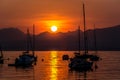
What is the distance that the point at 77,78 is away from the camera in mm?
89688

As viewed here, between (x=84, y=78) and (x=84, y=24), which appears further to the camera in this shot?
(x=84, y=24)

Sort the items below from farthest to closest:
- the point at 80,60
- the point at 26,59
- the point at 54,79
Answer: the point at 26,59
the point at 80,60
the point at 54,79

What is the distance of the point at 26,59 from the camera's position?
13412 centimetres

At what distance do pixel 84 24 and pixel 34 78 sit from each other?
27126 mm

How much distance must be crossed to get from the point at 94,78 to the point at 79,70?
22150mm

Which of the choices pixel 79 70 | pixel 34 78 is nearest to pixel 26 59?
pixel 79 70

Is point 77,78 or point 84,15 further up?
point 84,15

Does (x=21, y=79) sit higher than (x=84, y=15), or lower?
lower

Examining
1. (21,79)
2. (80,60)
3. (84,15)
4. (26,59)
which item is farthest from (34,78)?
(26,59)

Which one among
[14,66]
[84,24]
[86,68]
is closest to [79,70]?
[86,68]

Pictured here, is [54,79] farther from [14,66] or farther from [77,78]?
[14,66]

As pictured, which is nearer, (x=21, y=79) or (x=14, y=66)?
(x=21, y=79)

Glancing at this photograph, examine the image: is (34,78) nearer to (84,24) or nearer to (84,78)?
(84,78)

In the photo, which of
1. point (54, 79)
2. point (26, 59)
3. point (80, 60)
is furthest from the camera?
point (26, 59)
